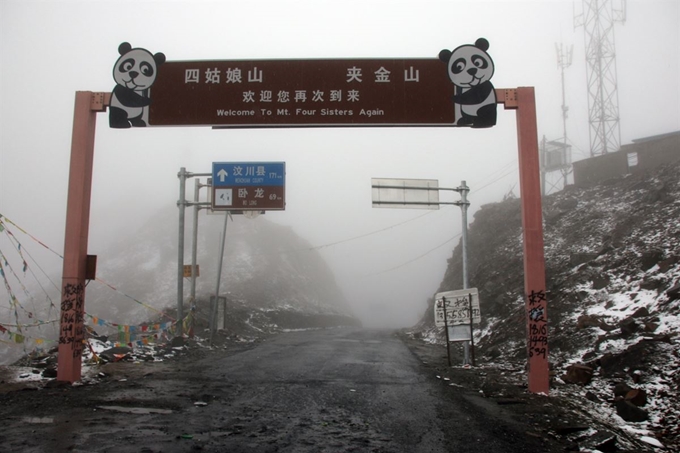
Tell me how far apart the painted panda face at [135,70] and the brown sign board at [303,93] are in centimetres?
19

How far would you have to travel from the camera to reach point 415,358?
16.1 m

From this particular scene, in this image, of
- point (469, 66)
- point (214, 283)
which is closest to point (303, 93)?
point (469, 66)

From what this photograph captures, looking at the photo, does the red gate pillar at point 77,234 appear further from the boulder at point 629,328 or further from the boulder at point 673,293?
the boulder at point 673,293

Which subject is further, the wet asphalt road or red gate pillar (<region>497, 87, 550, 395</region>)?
red gate pillar (<region>497, 87, 550, 395</region>)

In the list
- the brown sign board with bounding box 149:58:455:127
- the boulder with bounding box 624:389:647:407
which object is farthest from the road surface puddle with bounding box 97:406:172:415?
the boulder with bounding box 624:389:647:407

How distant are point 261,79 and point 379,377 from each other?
721 cm

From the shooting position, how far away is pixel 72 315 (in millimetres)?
10453

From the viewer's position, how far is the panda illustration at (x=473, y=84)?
417 inches

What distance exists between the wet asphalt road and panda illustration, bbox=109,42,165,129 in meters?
5.64

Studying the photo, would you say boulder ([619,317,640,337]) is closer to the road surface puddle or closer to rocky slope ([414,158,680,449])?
rocky slope ([414,158,680,449])

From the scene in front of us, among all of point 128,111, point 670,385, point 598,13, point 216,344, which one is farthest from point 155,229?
point 670,385

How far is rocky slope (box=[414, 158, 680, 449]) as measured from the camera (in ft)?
27.7

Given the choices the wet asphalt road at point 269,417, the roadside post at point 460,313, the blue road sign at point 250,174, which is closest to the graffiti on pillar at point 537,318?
the wet asphalt road at point 269,417

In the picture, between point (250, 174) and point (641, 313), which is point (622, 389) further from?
point (250, 174)
